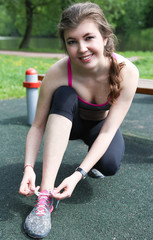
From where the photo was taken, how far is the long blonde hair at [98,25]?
68.4 inches

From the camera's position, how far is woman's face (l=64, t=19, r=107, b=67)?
1.74 meters

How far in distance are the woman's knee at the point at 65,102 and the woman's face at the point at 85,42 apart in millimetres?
226

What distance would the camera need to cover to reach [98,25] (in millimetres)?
1787

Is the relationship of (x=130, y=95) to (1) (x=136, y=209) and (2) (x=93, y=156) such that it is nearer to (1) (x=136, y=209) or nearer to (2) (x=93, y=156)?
(2) (x=93, y=156)

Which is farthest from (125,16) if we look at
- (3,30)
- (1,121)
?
(1,121)

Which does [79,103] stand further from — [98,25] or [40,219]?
[40,219]

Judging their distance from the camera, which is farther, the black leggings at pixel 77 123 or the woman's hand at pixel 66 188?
the black leggings at pixel 77 123

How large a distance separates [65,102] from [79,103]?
166 millimetres

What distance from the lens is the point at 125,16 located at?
40406 millimetres

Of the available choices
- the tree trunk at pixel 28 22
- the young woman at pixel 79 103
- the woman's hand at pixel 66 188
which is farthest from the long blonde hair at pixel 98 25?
the tree trunk at pixel 28 22

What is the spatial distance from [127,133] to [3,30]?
68.3 metres

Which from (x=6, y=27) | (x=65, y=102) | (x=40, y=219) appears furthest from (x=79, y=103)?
(x=6, y=27)

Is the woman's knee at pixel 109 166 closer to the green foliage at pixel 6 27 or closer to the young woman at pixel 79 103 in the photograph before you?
the young woman at pixel 79 103

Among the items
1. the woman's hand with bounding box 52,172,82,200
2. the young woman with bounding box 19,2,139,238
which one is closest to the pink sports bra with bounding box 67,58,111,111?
the young woman with bounding box 19,2,139,238
